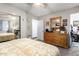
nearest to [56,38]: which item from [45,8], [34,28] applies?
[34,28]

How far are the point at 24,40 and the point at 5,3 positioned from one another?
659 millimetres

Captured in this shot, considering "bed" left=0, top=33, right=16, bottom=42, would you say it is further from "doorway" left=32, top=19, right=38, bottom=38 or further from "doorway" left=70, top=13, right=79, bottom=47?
"doorway" left=70, top=13, right=79, bottom=47

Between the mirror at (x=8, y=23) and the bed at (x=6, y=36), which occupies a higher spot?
the mirror at (x=8, y=23)

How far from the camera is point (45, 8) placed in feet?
5.49

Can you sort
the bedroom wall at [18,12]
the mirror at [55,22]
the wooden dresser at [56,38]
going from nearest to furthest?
the bedroom wall at [18,12], the mirror at [55,22], the wooden dresser at [56,38]

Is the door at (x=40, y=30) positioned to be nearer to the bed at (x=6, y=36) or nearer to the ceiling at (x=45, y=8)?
→ the ceiling at (x=45, y=8)

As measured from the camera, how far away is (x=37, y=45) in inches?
62.2

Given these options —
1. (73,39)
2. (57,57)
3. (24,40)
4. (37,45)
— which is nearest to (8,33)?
(24,40)

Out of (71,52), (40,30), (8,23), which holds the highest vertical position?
(8,23)

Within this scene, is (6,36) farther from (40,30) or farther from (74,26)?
(74,26)

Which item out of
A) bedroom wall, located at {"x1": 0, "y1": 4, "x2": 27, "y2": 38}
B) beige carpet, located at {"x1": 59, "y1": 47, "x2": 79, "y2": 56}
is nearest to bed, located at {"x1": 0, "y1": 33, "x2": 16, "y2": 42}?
bedroom wall, located at {"x1": 0, "y1": 4, "x2": 27, "y2": 38}

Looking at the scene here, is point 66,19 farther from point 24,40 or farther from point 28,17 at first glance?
point 24,40

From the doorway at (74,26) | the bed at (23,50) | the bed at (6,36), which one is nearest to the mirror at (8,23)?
the bed at (6,36)

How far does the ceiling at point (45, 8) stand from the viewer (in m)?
1.57
